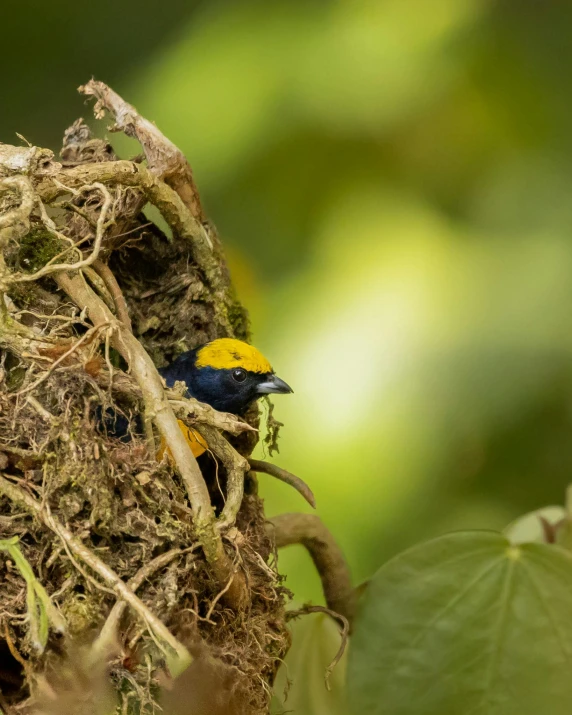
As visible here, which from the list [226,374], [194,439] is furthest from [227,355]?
[194,439]

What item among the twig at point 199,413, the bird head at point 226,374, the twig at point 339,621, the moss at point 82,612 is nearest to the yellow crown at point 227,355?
the bird head at point 226,374

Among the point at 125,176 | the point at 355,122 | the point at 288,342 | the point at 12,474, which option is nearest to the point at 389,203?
the point at 355,122

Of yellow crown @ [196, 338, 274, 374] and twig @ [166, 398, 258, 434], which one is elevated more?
yellow crown @ [196, 338, 274, 374]

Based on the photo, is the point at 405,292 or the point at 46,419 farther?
the point at 405,292

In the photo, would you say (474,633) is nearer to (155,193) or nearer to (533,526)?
(533,526)

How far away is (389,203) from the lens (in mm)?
1670

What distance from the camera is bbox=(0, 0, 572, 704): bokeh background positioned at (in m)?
1.56

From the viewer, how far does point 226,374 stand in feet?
3.46

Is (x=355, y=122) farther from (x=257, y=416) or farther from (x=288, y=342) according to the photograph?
(x=257, y=416)

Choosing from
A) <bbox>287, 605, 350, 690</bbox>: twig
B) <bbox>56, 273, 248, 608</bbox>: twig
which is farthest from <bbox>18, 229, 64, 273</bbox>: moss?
<bbox>287, 605, 350, 690</bbox>: twig

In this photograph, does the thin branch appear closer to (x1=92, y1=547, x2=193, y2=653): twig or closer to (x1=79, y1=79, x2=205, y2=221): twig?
(x1=79, y1=79, x2=205, y2=221): twig

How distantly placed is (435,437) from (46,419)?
3.49 ft

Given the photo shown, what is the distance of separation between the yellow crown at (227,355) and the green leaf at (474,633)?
1.14 ft

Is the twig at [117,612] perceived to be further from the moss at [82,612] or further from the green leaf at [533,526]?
the green leaf at [533,526]
